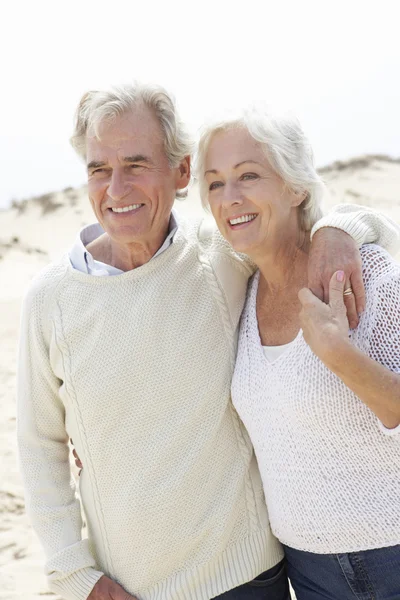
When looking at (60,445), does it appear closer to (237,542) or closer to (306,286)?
(237,542)

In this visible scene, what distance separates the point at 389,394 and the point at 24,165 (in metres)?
61.3

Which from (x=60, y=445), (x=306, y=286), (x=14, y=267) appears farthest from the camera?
(x=14, y=267)

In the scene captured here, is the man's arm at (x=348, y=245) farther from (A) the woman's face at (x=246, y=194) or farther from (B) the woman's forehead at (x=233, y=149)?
(B) the woman's forehead at (x=233, y=149)

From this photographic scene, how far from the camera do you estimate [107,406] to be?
2438mm

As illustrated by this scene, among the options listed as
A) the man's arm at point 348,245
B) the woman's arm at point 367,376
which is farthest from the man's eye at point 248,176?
the woman's arm at point 367,376

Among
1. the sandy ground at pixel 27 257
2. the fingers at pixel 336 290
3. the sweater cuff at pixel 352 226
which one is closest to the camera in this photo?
the fingers at pixel 336 290

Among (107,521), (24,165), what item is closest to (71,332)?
(107,521)

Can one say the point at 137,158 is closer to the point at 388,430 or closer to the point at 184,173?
the point at 184,173

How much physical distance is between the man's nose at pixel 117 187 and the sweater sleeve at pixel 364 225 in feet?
2.15

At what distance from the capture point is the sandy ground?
4.01m

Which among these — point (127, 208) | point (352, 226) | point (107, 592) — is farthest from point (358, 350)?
point (107, 592)

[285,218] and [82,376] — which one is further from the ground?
[285,218]

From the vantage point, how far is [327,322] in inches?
82.5

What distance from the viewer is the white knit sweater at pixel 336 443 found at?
2135mm
